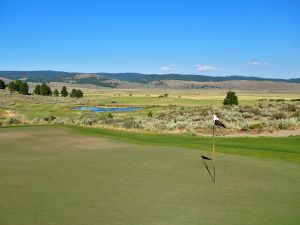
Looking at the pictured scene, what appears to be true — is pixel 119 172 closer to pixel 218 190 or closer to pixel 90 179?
pixel 90 179

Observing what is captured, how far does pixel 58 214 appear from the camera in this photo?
8.38 m

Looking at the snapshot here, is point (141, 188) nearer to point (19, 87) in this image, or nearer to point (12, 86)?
point (12, 86)

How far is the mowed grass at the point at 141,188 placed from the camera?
836cm

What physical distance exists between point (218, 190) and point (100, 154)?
718cm

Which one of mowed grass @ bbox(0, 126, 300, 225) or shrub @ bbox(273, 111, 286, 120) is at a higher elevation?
mowed grass @ bbox(0, 126, 300, 225)

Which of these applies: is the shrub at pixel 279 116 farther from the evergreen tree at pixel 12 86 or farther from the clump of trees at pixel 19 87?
the clump of trees at pixel 19 87

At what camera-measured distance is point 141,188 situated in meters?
10.8

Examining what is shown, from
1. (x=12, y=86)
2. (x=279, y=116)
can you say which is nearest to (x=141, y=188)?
(x=279, y=116)

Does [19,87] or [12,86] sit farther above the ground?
[12,86]

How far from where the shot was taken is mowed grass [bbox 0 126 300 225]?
8359 millimetres

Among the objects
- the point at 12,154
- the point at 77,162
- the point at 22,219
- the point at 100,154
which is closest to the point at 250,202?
the point at 22,219

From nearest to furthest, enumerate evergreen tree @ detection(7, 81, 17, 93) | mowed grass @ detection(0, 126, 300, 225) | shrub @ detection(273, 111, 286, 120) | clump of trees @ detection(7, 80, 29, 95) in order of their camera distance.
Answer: mowed grass @ detection(0, 126, 300, 225), shrub @ detection(273, 111, 286, 120), evergreen tree @ detection(7, 81, 17, 93), clump of trees @ detection(7, 80, 29, 95)

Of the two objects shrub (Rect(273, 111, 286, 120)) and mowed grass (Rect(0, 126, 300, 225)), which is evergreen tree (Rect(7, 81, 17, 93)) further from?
mowed grass (Rect(0, 126, 300, 225))

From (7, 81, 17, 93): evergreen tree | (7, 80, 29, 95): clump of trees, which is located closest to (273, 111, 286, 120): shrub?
(7, 81, 17, 93): evergreen tree
